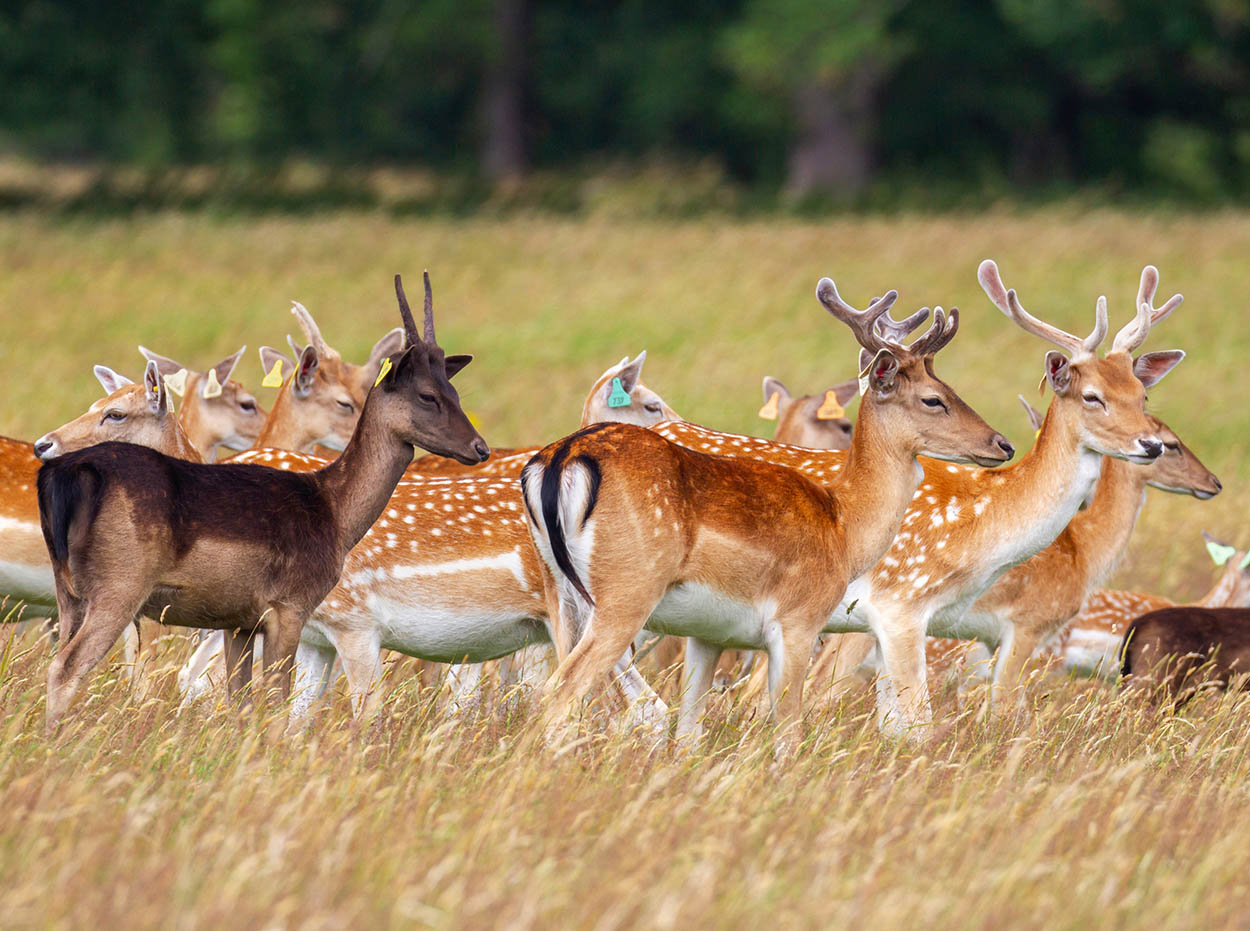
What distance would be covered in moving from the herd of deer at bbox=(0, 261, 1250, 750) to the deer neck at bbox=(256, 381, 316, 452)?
1.80 feet

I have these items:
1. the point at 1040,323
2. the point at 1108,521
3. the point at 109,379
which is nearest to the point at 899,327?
the point at 1040,323

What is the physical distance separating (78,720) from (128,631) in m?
1.51

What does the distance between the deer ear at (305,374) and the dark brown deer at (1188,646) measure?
11.5ft

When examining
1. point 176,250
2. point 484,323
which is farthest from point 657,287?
point 176,250

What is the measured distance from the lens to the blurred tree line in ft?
86.7

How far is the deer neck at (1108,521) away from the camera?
22.5ft

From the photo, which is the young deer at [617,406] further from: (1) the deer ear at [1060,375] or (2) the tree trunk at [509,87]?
(2) the tree trunk at [509,87]

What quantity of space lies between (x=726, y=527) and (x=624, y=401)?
2185mm

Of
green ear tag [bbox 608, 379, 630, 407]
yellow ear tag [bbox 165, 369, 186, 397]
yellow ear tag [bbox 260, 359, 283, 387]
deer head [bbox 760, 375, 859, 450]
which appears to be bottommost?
deer head [bbox 760, 375, 859, 450]

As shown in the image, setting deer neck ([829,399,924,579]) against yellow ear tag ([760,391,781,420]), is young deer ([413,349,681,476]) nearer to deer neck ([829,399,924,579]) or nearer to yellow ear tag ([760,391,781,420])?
yellow ear tag ([760,391,781,420])

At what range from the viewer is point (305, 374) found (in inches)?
305

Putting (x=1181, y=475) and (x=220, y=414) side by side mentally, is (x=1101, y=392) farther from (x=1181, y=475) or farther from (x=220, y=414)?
(x=220, y=414)

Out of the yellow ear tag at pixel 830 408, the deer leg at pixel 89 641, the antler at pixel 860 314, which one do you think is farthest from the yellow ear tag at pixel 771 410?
the deer leg at pixel 89 641

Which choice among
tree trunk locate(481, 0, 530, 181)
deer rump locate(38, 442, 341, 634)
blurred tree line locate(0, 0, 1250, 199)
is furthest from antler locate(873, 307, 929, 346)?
tree trunk locate(481, 0, 530, 181)
